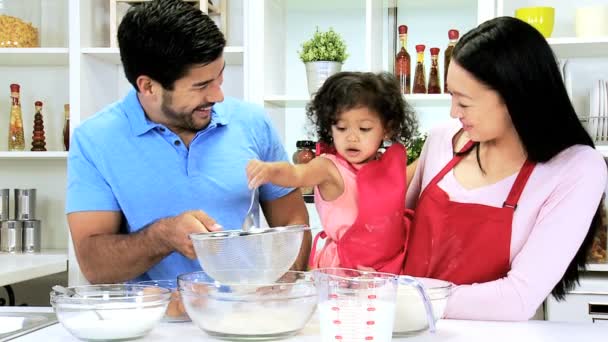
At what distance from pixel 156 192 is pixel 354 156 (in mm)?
482

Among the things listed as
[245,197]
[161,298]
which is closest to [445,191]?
[245,197]

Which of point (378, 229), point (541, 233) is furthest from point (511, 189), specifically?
point (378, 229)

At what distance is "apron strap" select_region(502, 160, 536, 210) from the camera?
1.55 m

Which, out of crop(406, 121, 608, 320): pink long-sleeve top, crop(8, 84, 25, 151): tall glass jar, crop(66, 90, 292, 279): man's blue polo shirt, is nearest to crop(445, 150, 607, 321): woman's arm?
crop(406, 121, 608, 320): pink long-sleeve top

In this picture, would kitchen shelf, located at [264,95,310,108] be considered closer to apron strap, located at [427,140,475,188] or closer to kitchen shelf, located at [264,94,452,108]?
kitchen shelf, located at [264,94,452,108]

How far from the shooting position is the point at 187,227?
1345 mm

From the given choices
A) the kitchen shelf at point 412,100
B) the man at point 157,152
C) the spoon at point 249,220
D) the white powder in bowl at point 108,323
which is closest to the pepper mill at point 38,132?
the kitchen shelf at point 412,100

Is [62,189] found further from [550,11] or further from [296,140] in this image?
[550,11]

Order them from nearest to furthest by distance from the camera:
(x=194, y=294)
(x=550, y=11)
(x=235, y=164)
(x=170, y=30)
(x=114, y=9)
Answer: (x=194, y=294) → (x=170, y=30) → (x=235, y=164) → (x=550, y=11) → (x=114, y=9)

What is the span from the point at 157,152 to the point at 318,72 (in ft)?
Result: 4.28

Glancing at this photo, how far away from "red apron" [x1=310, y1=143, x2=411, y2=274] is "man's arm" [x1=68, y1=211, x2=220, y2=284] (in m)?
0.45

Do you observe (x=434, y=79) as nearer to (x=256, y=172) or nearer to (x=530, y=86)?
(x=530, y=86)

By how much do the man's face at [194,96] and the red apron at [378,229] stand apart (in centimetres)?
41

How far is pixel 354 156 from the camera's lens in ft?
5.98
